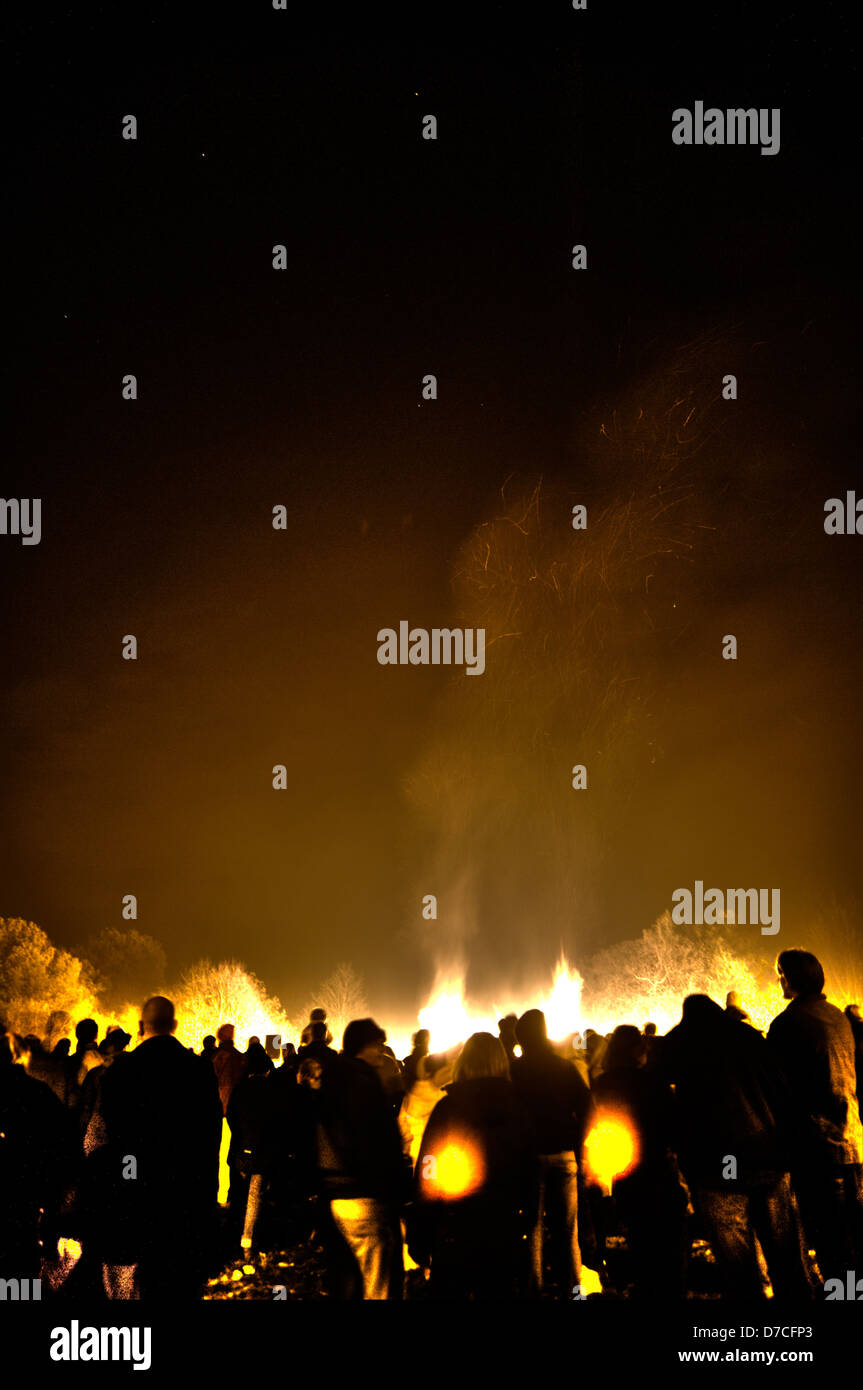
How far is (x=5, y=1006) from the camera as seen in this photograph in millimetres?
50688

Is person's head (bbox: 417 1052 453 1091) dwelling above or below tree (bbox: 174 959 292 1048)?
above

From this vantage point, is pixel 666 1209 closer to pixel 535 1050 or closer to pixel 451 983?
pixel 535 1050

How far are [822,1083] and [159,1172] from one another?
4.30m

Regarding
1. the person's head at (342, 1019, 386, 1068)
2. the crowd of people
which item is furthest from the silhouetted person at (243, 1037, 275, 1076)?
the person's head at (342, 1019, 386, 1068)

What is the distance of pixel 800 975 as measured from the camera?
6801 mm

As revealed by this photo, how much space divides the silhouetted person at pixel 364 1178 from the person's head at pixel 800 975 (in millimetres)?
2917

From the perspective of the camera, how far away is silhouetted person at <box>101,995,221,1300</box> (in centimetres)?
552

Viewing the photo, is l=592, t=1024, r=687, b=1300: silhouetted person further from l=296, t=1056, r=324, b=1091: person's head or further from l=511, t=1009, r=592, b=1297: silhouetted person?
l=296, t=1056, r=324, b=1091: person's head

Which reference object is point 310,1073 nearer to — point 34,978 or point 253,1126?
point 253,1126

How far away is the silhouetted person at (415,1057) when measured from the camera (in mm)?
10211

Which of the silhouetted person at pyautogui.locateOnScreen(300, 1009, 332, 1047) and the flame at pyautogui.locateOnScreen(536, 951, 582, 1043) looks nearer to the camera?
the silhouetted person at pyautogui.locateOnScreen(300, 1009, 332, 1047)

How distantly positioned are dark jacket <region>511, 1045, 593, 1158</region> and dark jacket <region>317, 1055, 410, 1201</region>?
1116 mm

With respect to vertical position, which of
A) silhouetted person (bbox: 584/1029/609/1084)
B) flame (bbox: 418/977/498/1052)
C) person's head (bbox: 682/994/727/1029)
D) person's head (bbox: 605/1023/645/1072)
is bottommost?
flame (bbox: 418/977/498/1052)
